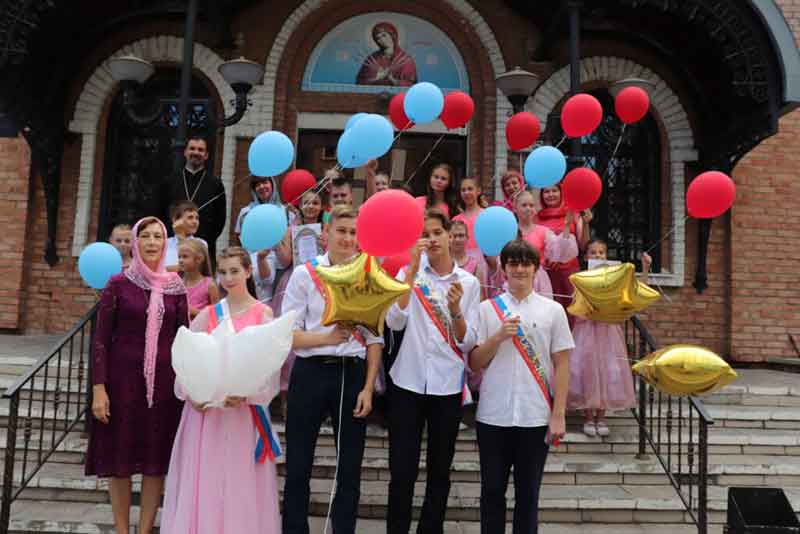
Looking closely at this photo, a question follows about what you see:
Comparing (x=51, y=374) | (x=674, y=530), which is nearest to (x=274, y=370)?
(x=674, y=530)

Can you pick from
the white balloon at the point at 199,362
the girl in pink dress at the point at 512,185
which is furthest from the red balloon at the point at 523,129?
the white balloon at the point at 199,362

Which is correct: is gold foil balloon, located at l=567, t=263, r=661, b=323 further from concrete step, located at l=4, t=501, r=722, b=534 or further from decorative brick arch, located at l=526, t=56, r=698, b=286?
decorative brick arch, located at l=526, t=56, r=698, b=286

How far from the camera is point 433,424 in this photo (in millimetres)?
3418

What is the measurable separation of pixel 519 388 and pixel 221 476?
1.61 metres

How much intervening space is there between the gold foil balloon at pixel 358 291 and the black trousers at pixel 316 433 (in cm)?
38

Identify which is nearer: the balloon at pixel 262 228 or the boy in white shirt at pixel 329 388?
the boy in white shirt at pixel 329 388

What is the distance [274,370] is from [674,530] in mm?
3032

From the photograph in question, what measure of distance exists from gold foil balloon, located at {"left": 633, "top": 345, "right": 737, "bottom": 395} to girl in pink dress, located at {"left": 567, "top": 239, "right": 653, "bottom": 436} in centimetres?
148

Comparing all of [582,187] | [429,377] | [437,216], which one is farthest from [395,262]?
[582,187]

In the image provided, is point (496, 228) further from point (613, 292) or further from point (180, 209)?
point (180, 209)

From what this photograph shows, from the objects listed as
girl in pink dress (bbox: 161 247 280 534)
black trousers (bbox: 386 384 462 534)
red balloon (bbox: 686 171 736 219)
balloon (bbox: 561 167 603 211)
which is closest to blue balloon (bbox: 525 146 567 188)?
balloon (bbox: 561 167 603 211)

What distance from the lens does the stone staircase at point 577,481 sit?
4.22 metres

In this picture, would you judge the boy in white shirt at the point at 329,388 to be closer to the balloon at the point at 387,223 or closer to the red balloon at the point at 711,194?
the balloon at the point at 387,223

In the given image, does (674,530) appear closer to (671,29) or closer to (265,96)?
(671,29)
